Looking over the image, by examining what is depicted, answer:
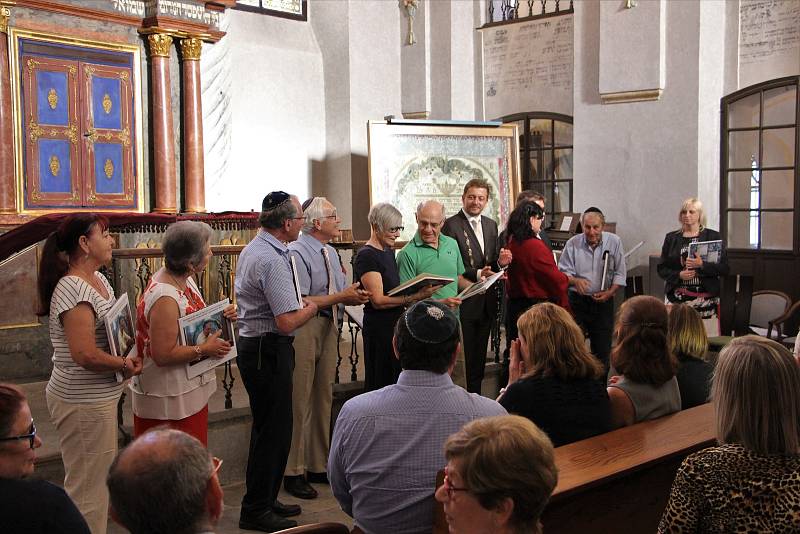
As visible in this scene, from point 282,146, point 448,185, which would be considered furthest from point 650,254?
point 282,146

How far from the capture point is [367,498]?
256 centimetres

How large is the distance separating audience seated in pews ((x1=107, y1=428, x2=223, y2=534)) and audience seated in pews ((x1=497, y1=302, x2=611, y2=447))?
63.1 inches

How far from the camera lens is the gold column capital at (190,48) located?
30.1ft

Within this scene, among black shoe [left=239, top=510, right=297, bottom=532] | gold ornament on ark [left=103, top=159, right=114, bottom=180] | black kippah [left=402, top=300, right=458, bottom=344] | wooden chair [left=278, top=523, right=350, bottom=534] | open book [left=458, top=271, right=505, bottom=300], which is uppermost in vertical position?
gold ornament on ark [left=103, top=159, right=114, bottom=180]

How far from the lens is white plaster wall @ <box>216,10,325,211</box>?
1048cm

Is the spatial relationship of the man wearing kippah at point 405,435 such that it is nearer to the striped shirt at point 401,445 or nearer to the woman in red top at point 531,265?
the striped shirt at point 401,445

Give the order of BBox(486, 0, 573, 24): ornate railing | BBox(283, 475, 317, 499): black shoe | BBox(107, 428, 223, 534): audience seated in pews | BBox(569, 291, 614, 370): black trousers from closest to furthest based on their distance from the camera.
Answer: BBox(107, 428, 223, 534): audience seated in pews, BBox(283, 475, 317, 499): black shoe, BBox(569, 291, 614, 370): black trousers, BBox(486, 0, 573, 24): ornate railing

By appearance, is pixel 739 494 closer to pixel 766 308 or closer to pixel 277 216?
pixel 277 216

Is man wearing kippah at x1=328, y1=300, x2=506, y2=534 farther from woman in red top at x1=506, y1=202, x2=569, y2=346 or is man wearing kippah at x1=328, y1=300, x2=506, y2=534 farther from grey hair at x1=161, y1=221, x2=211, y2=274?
woman in red top at x1=506, y1=202, x2=569, y2=346

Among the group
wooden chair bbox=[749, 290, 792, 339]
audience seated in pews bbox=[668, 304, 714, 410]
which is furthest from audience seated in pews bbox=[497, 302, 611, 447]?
wooden chair bbox=[749, 290, 792, 339]

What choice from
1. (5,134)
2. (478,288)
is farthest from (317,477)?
(5,134)

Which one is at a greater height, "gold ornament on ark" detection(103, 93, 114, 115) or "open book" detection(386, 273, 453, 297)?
"gold ornament on ark" detection(103, 93, 114, 115)

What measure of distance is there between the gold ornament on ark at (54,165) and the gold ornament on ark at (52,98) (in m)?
0.48

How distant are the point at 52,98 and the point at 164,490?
760cm
